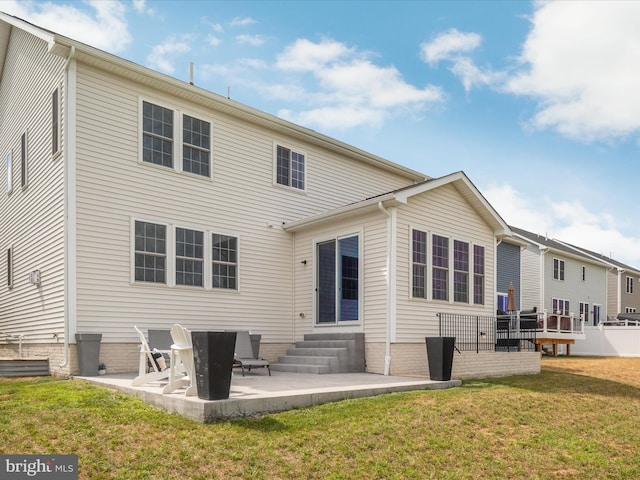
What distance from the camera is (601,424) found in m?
8.67

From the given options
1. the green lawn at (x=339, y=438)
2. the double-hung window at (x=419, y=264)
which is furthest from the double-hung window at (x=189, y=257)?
the double-hung window at (x=419, y=264)

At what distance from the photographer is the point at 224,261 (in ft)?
45.0

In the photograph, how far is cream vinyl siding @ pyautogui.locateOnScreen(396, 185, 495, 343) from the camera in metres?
12.9

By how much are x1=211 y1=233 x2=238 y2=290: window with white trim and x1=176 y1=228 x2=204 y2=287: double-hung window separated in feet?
1.07

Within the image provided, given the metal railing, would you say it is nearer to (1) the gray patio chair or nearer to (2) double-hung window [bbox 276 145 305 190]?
(1) the gray patio chair

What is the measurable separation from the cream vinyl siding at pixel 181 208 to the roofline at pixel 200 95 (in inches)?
9.1

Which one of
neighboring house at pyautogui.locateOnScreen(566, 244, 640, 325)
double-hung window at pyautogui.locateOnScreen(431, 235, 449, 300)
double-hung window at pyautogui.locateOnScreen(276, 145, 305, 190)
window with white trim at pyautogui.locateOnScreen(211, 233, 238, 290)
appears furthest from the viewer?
neighboring house at pyautogui.locateOnScreen(566, 244, 640, 325)

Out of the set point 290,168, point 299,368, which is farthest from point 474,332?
point 290,168

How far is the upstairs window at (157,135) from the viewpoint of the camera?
497 inches

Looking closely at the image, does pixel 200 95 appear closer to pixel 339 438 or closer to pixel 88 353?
pixel 88 353

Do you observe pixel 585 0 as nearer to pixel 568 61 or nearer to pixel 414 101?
pixel 568 61

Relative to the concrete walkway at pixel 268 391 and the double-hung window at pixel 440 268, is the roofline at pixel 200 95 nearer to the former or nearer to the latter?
the double-hung window at pixel 440 268

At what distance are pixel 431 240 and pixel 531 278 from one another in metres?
18.7

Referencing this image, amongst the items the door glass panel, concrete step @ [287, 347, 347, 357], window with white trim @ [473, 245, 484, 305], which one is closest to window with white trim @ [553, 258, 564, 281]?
window with white trim @ [473, 245, 484, 305]
